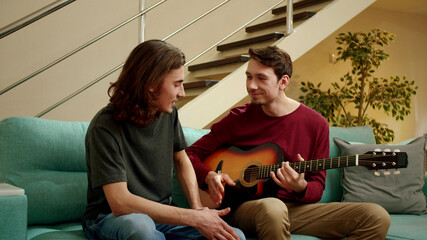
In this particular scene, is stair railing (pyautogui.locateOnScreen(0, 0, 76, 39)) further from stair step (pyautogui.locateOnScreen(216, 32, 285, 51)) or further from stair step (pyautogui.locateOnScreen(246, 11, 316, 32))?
stair step (pyautogui.locateOnScreen(246, 11, 316, 32))

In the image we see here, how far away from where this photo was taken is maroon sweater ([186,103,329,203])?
2176 millimetres

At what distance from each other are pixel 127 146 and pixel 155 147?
5.1 inches

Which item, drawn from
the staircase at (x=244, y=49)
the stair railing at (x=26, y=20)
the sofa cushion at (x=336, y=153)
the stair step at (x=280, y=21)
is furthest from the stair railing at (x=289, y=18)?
the stair railing at (x=26, y=20)

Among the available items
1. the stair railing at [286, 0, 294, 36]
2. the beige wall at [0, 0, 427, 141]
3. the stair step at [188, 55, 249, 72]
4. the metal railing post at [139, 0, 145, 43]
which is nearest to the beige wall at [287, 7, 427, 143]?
the beige wall at [0, 0, 427, 141]

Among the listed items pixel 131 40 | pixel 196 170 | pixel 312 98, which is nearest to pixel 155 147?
pixel 196 170

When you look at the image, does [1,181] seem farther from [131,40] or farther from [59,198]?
[131,40]

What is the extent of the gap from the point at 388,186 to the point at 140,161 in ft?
4.75

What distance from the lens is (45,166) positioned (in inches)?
78.4

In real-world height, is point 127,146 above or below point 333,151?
above

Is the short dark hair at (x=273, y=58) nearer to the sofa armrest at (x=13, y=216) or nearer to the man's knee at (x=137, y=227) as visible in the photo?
the man's knee at (x=137, y=227)

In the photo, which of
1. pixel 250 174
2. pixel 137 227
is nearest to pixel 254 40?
pixel 250 174

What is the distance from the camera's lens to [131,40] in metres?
4.73

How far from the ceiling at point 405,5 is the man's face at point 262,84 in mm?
4189

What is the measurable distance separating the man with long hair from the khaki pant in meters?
0.18
